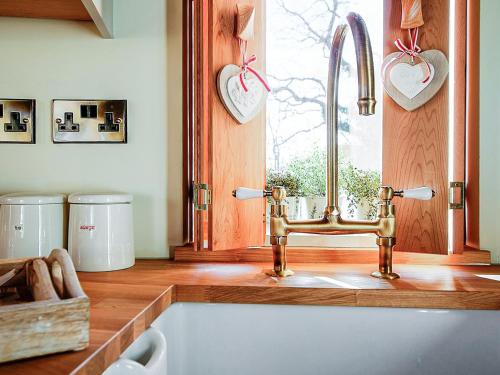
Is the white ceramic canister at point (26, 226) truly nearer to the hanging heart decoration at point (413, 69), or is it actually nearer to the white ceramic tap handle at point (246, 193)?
the white ceramic tap handle at point (246, 193)

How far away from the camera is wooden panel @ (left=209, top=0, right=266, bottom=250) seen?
116 centimetres

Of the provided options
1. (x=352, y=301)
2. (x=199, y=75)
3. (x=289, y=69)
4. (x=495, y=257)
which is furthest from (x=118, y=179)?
(x=495, y=257)

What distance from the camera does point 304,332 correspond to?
0.97 meters

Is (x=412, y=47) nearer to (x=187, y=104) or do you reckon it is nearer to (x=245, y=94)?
(x=245, y=94)

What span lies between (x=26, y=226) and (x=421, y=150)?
3.71 ft

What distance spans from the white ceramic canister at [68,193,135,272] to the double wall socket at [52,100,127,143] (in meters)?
0.25

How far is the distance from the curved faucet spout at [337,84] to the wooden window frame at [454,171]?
0.28 m

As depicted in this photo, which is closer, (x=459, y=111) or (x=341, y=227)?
(x=341, y=227)

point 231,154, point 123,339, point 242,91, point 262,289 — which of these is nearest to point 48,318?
point 123,339

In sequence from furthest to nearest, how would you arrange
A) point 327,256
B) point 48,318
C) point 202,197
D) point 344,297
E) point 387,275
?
point 327,256 → point 202,197 → point 387,275 → point 344,297 → point 48,318

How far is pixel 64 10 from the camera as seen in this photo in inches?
48.3

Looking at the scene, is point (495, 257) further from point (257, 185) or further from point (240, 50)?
point (240, 50)

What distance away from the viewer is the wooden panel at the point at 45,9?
3.87 ft

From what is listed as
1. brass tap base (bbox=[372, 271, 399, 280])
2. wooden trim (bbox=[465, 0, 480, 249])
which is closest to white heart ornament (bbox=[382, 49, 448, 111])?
wooden trim (bbox=[465, 0, 480, 249])
